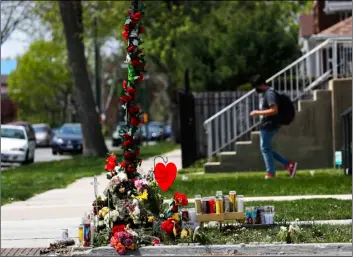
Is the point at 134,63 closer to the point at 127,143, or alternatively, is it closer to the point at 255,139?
the point at 127,143

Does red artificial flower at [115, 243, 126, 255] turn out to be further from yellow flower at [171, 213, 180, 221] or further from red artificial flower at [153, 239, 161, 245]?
yellow flower at [171, 213, 180, 221]

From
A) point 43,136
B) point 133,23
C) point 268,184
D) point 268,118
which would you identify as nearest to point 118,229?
point 133,23

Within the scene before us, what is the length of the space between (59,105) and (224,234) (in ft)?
270

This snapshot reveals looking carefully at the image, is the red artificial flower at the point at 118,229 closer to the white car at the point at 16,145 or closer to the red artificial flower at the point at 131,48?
the red artificial flower at the point at 131,48

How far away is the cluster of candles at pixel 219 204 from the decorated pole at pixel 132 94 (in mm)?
820

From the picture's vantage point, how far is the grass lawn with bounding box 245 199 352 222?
39.4 ft

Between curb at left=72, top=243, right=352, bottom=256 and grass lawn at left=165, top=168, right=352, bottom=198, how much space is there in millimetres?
5377

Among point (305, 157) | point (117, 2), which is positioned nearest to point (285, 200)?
point (305, 157)

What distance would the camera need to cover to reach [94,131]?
3234 centimetres

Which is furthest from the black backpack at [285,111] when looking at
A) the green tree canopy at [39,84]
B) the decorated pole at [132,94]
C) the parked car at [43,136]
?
the green tree canopy at [39,84]

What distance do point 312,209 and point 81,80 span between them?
20.3m

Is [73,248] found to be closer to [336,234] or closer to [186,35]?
[336,234]

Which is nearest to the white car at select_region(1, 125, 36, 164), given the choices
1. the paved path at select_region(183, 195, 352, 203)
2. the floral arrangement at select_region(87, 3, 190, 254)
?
the paved path at select_region(183, 195, 352, 203)

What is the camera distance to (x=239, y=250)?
9.62 m
